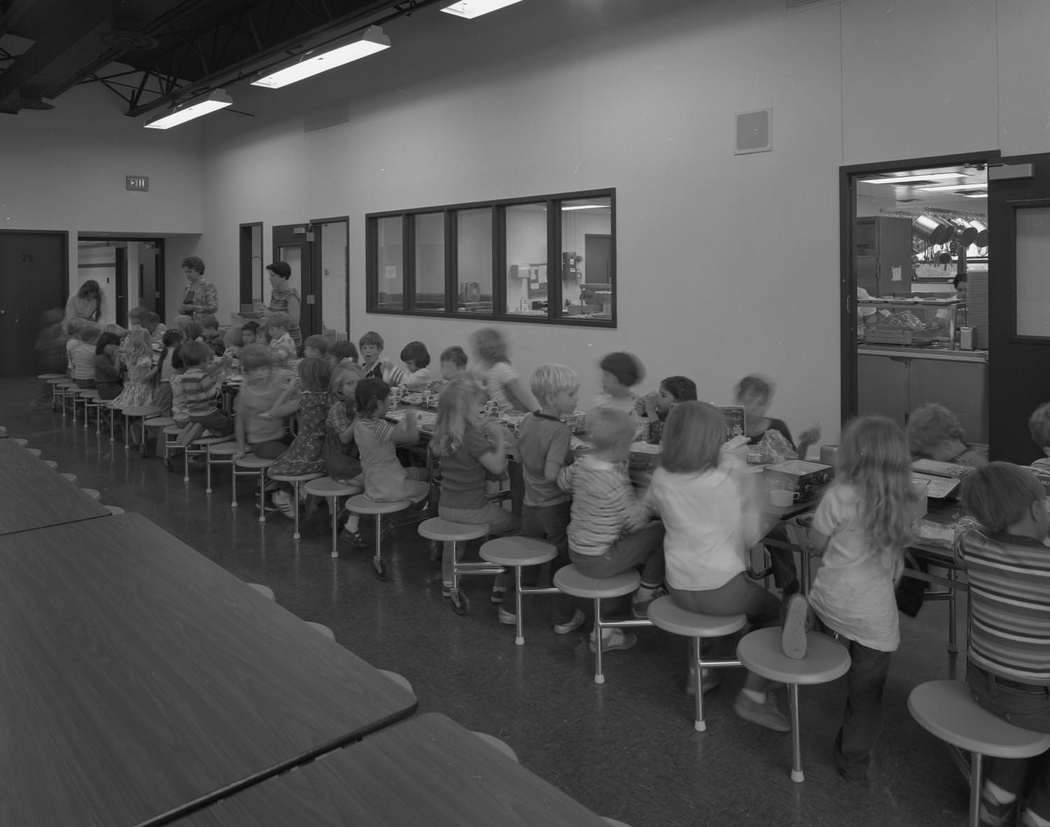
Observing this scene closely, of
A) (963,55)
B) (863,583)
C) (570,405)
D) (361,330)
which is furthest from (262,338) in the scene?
(863,583)

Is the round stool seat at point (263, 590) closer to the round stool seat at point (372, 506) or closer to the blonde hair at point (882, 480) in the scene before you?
the blonde hair at point (882, 480)

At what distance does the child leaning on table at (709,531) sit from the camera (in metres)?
2.96

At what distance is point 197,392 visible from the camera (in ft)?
21.5

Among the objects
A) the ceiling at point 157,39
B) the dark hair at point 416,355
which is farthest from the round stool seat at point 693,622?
the ceiling at point 157,39

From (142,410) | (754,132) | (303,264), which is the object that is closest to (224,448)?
(142,410)

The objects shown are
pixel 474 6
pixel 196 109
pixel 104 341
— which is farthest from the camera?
pixel 196 109

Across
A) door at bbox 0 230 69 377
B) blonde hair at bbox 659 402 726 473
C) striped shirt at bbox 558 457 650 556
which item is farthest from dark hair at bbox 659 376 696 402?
door at bbox 0 230 69 377

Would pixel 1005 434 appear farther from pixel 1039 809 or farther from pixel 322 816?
pixel 322 816

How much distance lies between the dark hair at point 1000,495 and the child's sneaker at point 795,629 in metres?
0.51

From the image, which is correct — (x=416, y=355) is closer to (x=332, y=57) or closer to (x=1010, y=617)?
(x=332, y=57)

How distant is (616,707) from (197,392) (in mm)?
4536

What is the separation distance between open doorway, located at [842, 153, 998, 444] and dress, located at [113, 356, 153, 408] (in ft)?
18.5

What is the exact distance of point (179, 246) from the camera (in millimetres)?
14070

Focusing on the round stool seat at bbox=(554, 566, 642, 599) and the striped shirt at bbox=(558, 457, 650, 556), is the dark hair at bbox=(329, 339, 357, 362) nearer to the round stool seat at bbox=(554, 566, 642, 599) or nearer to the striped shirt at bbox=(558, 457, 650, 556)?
the striped shirt at bbox=(558, 457, 650, 556)
